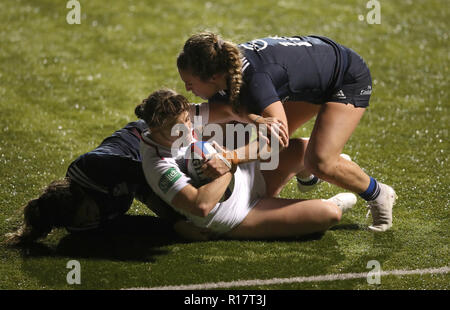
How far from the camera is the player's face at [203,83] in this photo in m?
3.79

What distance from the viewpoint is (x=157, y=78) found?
23.3 feet

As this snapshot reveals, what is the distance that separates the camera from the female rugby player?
3604 millimetres

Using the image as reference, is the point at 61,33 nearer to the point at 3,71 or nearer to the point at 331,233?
the point at 3,71

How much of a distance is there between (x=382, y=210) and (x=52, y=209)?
208 cm

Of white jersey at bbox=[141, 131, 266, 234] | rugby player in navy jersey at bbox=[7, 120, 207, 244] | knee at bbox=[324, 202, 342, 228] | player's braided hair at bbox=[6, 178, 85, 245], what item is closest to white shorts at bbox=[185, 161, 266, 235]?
white jersey at bbox=[141, 131, 266, 234]

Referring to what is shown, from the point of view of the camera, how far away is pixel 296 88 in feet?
13.0

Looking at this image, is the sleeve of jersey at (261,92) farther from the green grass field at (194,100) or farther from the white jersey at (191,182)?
the green grass field at (194,100)

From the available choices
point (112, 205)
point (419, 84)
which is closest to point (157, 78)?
point (419, 84)

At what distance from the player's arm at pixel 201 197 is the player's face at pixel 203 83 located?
587 mm

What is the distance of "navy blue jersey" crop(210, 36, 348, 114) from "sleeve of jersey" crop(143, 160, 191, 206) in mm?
598

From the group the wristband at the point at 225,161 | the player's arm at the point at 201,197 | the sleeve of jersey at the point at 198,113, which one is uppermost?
the sleeve of jersey at the point at 198,113

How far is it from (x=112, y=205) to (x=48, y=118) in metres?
2.54

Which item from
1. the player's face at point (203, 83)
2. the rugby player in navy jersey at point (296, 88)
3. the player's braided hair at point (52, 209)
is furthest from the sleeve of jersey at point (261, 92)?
the player's braided hair at point (52, 209)

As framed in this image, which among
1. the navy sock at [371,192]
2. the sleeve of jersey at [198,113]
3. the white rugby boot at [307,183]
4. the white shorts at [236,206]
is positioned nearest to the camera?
the white shorts at [236,206]
